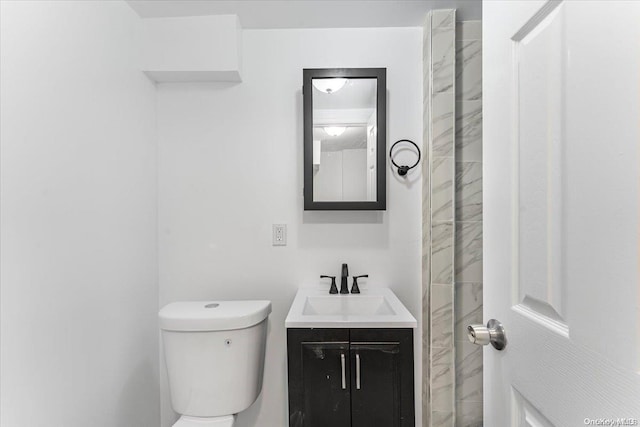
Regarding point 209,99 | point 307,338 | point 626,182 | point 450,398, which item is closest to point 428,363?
point 450,398

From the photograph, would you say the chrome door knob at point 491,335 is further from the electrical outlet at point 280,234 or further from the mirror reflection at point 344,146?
the electrical outlet at point 280,234

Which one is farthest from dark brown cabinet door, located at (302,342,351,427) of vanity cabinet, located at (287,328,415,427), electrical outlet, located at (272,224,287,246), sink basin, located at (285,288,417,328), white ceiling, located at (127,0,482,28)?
white ceiling, located at (127,0,482,28)

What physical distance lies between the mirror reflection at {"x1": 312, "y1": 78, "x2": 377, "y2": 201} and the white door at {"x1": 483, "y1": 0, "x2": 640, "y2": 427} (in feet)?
3.45

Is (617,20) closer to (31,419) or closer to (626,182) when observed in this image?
(626,182)

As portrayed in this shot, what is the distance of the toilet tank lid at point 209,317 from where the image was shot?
1553 mm

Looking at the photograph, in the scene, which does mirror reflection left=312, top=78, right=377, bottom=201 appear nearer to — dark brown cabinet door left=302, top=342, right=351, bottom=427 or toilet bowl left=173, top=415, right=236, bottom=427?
dark brown cabinet door left=302, top=342, right=351, bottom=427

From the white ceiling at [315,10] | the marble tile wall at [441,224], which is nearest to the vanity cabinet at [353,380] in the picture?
the marble tile wall at [441,224]

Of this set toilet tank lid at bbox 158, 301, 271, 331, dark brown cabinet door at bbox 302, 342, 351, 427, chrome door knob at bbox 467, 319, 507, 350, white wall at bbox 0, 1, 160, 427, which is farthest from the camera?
toilet tank lid at bbox 158, 301, 271, 331

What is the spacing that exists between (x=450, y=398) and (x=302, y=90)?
1.71 meters

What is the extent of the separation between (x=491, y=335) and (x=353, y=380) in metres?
0.80

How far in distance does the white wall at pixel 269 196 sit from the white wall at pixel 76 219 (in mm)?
148

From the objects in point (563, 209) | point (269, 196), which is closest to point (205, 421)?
point (269, 196)

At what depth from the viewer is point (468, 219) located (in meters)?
1.80

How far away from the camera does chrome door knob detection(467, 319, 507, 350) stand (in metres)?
0.75
